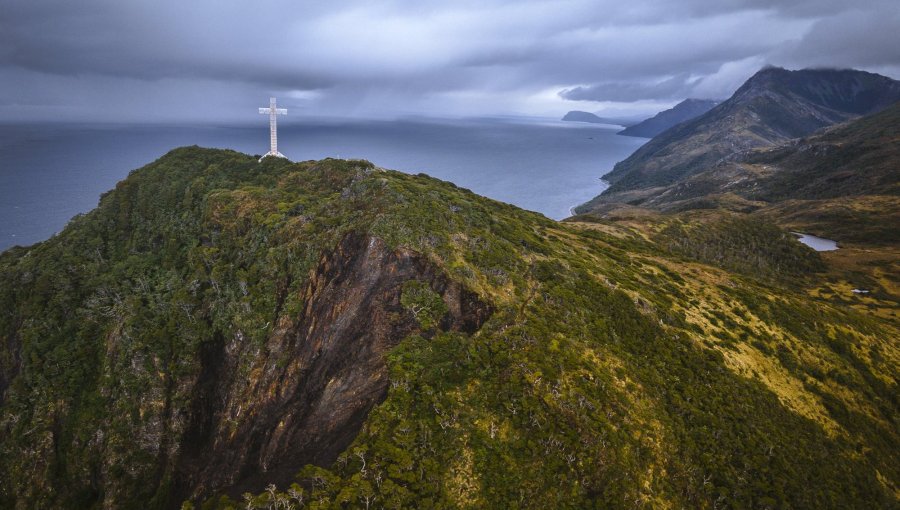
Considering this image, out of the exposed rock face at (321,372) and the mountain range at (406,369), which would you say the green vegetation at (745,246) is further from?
the exposed rock face at (321,372)

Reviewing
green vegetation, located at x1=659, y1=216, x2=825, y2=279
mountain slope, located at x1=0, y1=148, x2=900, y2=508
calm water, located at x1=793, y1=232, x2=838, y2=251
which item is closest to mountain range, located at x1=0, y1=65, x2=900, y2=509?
mountain slope, located at x1=0, y1=148, x2=900, y2=508

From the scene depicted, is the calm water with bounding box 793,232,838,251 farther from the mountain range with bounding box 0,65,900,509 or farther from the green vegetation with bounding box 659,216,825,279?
the mountain range with bounding box 0,65,900,509

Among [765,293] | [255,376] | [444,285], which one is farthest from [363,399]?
[765,293]

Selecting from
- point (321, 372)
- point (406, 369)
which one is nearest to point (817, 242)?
point (406, 369)

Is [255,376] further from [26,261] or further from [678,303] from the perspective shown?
[26,261]

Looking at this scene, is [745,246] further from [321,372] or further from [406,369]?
[321,372]

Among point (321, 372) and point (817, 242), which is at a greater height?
point (321, 372)

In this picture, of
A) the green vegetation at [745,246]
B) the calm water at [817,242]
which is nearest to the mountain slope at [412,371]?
the green vegetation at [745,246]
